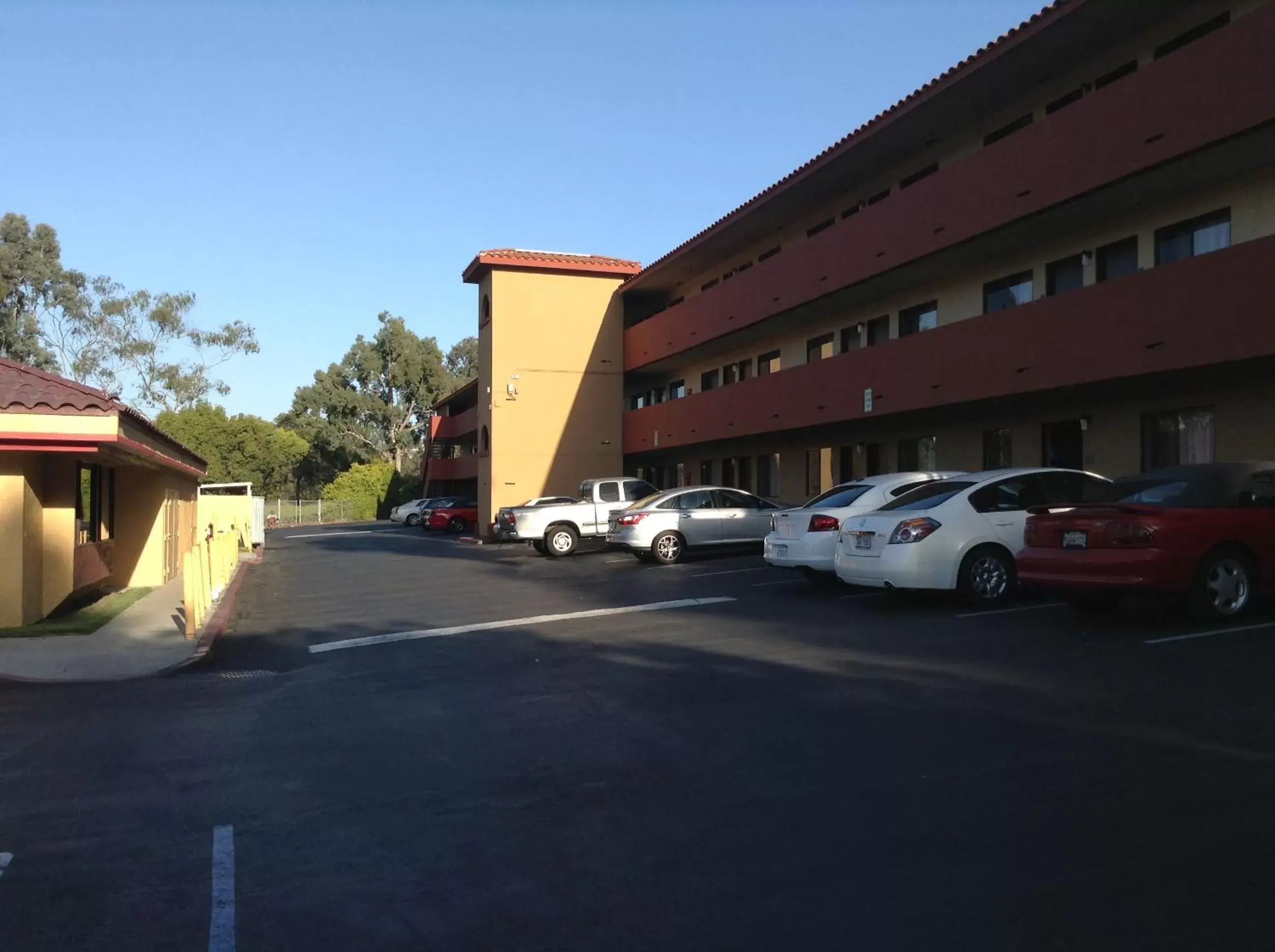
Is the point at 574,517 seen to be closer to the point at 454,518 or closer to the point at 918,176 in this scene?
the point at 918,176

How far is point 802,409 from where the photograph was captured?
2380 centimetres

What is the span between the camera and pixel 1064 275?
1844 centimetres

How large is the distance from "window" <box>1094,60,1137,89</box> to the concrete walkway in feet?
48.7

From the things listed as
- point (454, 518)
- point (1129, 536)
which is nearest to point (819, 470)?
point (1129, 536)

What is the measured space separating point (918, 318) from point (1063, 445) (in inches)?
192

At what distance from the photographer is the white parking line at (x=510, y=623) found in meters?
12.8

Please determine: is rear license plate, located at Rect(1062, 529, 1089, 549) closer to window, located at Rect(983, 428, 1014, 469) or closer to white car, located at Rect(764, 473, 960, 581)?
white car, located at Rect(764, 473, 960, 581)

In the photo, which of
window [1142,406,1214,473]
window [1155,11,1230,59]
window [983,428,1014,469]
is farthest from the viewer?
window [983,428,1014,469]

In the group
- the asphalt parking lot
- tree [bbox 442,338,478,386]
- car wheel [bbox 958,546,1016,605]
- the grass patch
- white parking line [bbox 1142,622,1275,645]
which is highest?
tree [bbox 442,338,478,386]

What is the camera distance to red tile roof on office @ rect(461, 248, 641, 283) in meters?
34.5

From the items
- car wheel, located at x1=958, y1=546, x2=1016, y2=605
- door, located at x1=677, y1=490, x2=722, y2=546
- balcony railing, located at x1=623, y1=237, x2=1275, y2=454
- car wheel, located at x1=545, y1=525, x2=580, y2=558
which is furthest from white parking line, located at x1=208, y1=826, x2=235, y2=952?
car wheel, located at x1=545, y1=525, x2=580, y2=558

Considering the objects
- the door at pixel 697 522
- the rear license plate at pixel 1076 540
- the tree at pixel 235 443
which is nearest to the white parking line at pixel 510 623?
the rear license plate at pixel 1076 540

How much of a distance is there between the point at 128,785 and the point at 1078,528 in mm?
8162

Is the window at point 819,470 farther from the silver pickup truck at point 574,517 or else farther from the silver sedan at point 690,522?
the silver sedan at point 690,522
